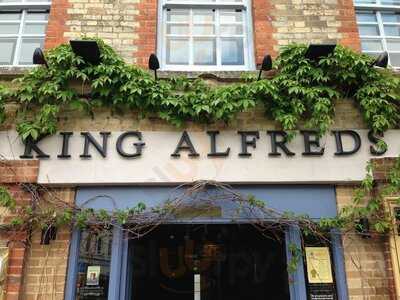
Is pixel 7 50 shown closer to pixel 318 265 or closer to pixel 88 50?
pixel 88 50

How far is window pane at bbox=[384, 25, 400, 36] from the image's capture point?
5.86m

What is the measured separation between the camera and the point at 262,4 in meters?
5.61

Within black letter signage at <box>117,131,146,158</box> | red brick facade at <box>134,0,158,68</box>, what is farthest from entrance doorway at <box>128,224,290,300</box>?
red brick facade at <box>134,0,158,68</box>

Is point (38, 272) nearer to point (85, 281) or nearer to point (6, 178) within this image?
point (85, 281)

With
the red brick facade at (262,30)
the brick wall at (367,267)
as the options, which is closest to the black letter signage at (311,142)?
the brick wall at (367,267)

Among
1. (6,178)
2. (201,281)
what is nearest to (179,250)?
(201,281)

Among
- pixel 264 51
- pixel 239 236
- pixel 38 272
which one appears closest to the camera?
pixel 38 272

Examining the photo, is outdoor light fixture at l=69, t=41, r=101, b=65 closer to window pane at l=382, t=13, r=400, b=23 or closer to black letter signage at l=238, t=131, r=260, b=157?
black letter signage at l=238, t=131, r=260, b=157

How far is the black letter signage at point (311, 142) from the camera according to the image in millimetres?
4848

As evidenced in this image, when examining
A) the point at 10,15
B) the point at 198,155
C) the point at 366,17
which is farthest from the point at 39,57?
the point at 366,17

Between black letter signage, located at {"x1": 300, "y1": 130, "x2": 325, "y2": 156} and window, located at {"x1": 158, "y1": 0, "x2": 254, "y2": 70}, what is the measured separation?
115 cm

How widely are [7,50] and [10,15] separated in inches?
22.3

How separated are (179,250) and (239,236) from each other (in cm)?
106

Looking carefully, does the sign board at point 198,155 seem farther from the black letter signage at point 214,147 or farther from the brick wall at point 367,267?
the brick wall at point 367,267
